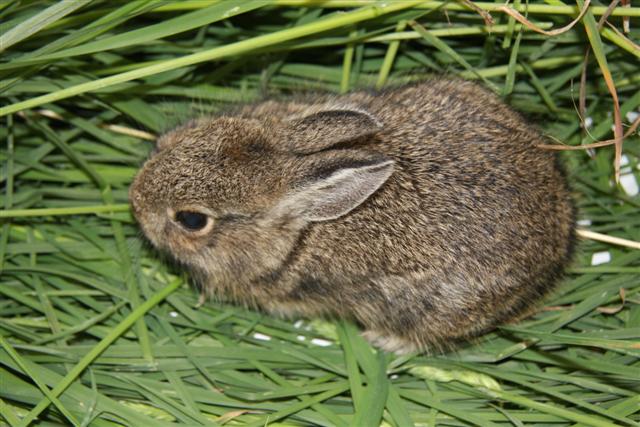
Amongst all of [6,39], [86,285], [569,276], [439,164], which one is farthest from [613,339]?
[6,39]

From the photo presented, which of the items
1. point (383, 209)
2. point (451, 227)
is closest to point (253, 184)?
point (383, 209)

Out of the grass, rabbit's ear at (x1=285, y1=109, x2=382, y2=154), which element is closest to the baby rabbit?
rabbit's ear at (x1=285, y1=109, x2=382, y2=154)

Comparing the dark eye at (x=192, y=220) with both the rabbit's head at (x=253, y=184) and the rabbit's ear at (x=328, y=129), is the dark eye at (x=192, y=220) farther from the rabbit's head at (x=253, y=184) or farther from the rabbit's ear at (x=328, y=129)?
the rabbit's ear at (x=328, y=129)

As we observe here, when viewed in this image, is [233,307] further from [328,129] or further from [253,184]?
[328,129]

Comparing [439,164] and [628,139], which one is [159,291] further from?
[628,139]

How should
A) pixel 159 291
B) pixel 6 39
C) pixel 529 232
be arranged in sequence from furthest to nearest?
pixel 159 291 → pixel 529 232 → pixel 6 39

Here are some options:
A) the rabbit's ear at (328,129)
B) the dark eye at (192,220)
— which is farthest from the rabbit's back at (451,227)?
the dark eye at (192,220)
